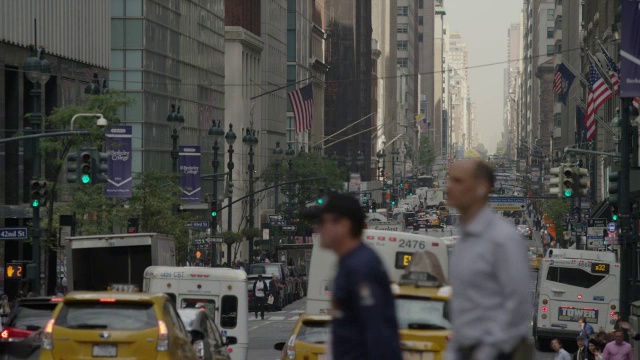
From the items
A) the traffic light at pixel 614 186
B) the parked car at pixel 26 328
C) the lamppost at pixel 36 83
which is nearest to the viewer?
the parked car at pixel 26 328

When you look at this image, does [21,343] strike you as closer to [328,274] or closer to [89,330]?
[89,330]

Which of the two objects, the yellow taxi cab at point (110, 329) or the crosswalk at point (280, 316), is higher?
the yellow taxi cab at point (110, 329)

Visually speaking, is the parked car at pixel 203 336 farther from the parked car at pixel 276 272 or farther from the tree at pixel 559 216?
the tree at pixel 559 216

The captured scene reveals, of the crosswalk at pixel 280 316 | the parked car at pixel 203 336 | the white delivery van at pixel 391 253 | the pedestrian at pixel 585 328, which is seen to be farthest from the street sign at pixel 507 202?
the parked car at pixel 203 336

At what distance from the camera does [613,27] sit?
243ft

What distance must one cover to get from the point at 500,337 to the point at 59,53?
60.8 metres

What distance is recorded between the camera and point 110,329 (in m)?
17.1

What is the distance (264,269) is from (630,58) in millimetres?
34517

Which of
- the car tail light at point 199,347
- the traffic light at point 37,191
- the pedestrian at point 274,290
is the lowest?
the pedestrian at point 274,290

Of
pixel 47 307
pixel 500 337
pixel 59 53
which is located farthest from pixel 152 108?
pixel 500 337

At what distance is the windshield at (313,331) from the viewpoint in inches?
786

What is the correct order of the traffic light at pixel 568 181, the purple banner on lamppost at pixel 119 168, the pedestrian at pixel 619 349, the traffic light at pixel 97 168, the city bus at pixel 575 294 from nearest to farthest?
the pedestrian at pixel 619 349 < the traffic light at pixel 97 168 < the city bus at pixel 575 294 < the traffic light at pixel 568 181 < the purple banner on lamppost at pixel 119 168

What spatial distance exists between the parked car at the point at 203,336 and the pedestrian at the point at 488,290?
10.8 metres

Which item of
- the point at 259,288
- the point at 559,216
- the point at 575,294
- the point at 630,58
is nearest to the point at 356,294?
the point at 630,58
